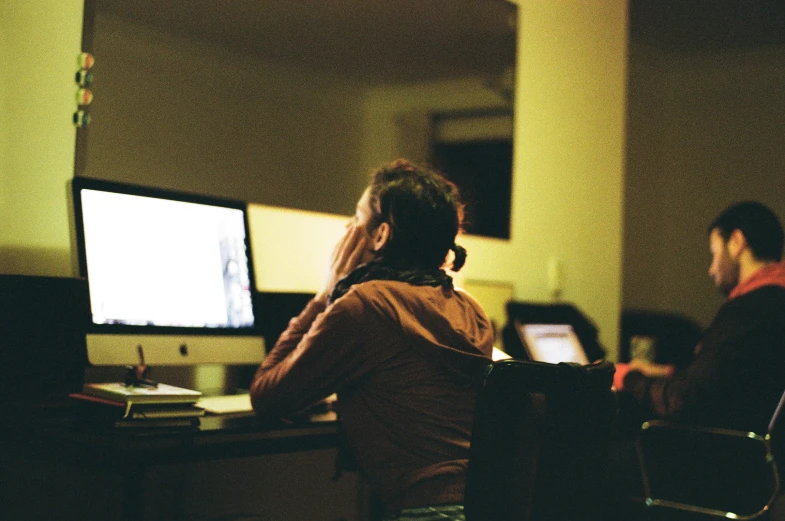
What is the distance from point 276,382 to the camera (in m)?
1.86

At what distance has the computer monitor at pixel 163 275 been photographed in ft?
6.43

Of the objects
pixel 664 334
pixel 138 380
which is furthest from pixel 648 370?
pixel 664 334

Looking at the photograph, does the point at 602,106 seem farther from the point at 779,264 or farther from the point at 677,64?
the point at 677,64

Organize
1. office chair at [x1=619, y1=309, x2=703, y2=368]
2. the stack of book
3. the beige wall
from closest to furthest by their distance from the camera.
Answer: the stack of book
the beige wall
office chair at [x1=619, y1=309, x2=703, y2=368]

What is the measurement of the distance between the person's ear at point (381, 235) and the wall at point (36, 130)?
84cm

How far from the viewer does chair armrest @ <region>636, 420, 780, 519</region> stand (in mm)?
2984

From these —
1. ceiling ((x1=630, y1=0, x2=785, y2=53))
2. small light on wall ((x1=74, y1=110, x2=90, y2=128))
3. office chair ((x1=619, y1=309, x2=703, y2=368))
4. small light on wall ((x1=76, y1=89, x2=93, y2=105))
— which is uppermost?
ceiling ((x1=630, y1=0, x2=785, y2=53))

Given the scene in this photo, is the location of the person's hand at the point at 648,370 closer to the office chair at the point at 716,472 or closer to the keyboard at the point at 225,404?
the office chair at the point at 716,472

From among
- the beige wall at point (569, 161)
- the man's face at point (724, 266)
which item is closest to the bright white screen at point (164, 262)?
the beige wall at point (569, 161)

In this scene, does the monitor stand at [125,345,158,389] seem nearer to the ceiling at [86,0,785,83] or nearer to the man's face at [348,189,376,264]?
the man's face at [348,189,376,264]

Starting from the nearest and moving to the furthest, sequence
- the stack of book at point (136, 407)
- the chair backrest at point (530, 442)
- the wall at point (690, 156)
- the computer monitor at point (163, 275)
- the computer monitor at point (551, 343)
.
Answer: the chair backrest at point (530, 442) → the stack of book at point (136, 407) → the computer monitor at point (163, 275) → the computer monitor at point (551, 343) → the wall at point (690, 156)

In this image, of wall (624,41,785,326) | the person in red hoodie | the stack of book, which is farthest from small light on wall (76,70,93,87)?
wall (624,41,785,326)

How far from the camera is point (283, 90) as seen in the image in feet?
9.22

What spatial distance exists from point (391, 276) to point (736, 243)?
6.95ft
